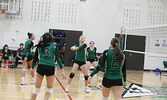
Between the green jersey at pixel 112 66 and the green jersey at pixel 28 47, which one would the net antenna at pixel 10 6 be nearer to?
the green jersey at pixel 28 47

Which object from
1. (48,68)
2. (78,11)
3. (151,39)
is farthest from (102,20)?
(48,68)

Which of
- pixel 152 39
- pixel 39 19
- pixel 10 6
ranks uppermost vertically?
pixel 10 6

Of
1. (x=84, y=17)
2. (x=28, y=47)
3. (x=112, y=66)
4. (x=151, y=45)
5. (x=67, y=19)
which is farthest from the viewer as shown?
(x=151, y=45)

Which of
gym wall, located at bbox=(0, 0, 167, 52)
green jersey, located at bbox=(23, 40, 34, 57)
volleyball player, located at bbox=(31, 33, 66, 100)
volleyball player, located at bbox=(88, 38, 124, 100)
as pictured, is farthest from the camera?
gym wall, located at bbox=(0, 0, 167, 52)

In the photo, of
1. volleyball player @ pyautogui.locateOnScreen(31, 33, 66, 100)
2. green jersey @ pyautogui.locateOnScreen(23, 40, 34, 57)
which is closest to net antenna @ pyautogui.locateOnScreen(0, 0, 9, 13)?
green jersey @ pyautogui.locateOnScreen(23, 40, 34, 57)

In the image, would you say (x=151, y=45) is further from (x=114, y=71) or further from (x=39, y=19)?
(x=114, y=71)

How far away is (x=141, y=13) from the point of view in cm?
1645

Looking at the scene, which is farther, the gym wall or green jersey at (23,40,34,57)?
the gym wall

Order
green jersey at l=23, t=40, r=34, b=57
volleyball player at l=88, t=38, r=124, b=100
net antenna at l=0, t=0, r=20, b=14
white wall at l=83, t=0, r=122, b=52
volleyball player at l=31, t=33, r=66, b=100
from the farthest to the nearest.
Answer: white wall at l=83, t=0, r=122, b=52 → net antenna at l=0, t=0, r=20, b=14 → green jersey at l=23, t=40, r=34, b=57 → volleyball player at l=31, t=33, r=66, b=100 → volleyball player at l=88, t=38, r=124, b=100

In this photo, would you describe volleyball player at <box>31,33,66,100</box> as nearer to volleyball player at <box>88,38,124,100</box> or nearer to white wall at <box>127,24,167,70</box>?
volleyball player at <box>88,38,124,100</box>

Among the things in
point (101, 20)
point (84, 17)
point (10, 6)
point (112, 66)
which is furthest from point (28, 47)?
point (101, 20)

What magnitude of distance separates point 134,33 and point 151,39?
5.29 feet

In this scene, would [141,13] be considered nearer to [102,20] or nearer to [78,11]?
[102,20]

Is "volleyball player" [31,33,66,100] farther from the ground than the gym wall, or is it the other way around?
the gym wall
